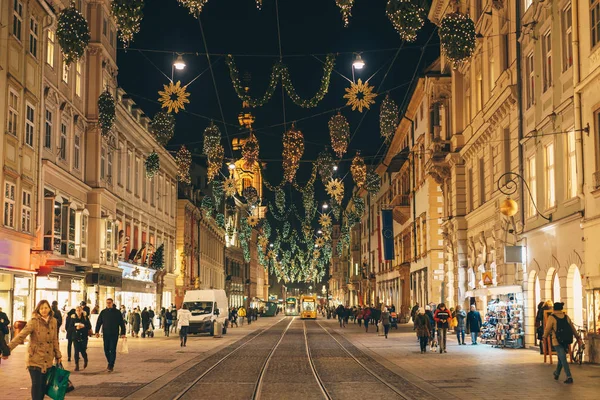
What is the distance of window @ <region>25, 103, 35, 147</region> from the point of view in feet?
110

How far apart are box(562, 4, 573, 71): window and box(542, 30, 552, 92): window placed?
1.36m

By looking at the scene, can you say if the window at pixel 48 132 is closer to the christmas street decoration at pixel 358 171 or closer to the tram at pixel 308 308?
the christmas street decoration at pixel 358 171

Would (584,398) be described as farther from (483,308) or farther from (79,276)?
(79,276)

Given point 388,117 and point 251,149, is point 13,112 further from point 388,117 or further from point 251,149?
point 388,117

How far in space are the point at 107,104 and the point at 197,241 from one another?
5371 centimetres

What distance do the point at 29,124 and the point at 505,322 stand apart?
1956 centimetres

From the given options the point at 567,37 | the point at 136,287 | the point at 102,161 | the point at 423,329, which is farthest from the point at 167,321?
the point at 567,37

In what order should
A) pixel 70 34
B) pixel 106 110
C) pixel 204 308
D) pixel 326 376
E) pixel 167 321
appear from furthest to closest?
pixel 204 308
pixel 167 321
pixel 106 110
pixel 326 376
pixel 70 34

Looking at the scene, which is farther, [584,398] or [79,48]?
[79,48]

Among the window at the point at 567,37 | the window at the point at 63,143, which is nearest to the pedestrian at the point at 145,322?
the window at the point at 63,143

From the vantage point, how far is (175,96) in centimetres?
2612

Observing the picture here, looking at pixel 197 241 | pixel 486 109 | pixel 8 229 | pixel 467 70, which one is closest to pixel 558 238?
pixel 486 109

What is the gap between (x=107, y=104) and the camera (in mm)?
27531

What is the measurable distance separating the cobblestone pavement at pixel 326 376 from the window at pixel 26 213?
5151 mm
